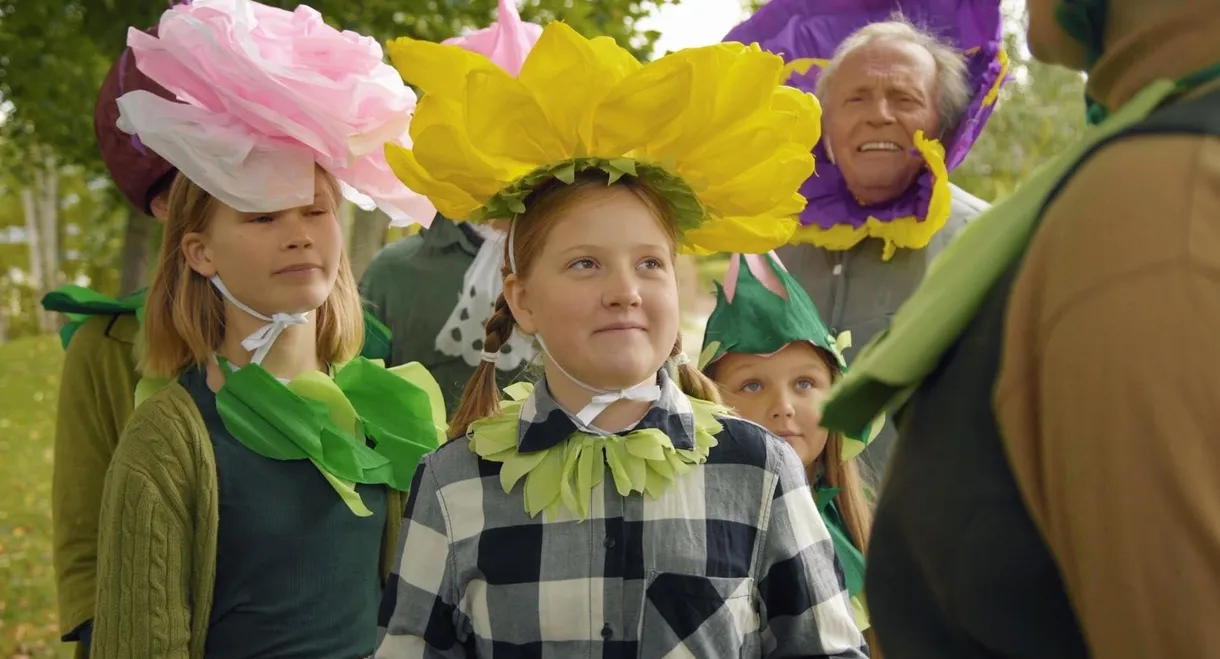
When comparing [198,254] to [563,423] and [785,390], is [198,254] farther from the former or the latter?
[785,390]

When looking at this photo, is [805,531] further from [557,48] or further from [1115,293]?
[1115,293]

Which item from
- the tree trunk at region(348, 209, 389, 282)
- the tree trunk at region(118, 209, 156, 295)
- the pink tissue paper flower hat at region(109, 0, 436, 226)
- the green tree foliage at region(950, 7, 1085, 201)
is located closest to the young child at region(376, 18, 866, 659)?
the pink tissue paper flower hat at region(109, 0, 436, 226)

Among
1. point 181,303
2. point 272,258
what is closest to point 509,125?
point 272,258

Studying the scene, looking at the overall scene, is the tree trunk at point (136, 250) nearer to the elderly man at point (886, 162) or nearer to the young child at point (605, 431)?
the elderly man at point (886, 162)

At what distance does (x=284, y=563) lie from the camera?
9.34 ft

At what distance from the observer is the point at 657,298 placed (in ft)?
7.54

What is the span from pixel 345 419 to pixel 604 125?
3.84 ft

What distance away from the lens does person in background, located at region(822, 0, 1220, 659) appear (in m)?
1.03

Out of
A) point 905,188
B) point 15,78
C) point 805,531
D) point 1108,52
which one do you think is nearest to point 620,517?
point 805,531

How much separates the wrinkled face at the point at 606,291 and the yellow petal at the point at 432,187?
214 millimetres

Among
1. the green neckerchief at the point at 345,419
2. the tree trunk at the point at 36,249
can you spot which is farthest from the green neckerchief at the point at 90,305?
the tree trunk at the point at 36,249

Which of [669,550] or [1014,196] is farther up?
[1014,196]

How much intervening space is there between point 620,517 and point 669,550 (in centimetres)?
11

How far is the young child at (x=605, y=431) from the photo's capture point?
2189 mm
